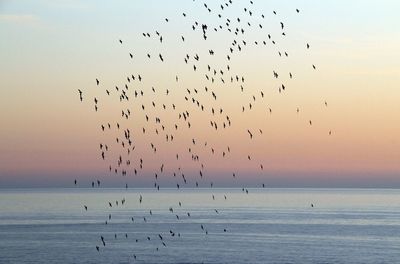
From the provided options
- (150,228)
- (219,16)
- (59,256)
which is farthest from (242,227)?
(219,16)

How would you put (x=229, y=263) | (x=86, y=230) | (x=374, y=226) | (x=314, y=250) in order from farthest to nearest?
(x=374, y=226) < (x=86, y=230) < (x=314, y=250) < (x=229, y=263)

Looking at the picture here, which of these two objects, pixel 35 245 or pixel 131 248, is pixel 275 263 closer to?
pixel 131 248

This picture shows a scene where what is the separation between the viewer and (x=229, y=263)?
10144 cm

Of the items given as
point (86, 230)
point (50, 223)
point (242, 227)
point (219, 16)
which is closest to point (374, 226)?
point (242, 227)

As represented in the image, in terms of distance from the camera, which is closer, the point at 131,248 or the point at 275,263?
the point at 275,263

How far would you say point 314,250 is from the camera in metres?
118

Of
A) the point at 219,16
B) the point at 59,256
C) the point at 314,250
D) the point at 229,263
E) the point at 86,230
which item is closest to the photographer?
the point at 219,16

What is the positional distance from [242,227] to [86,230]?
116 ft

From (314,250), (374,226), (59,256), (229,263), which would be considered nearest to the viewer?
(229,263)

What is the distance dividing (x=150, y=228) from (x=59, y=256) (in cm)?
6068

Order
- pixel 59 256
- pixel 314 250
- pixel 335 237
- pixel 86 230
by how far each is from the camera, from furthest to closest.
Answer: pixel 86 230 < pixel 335 237 < pixel 314 250 < pixel 59 256

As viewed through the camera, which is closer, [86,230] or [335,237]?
[335,237]

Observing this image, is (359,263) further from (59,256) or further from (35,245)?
(35,245)

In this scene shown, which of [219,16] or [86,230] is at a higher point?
[219,16]
